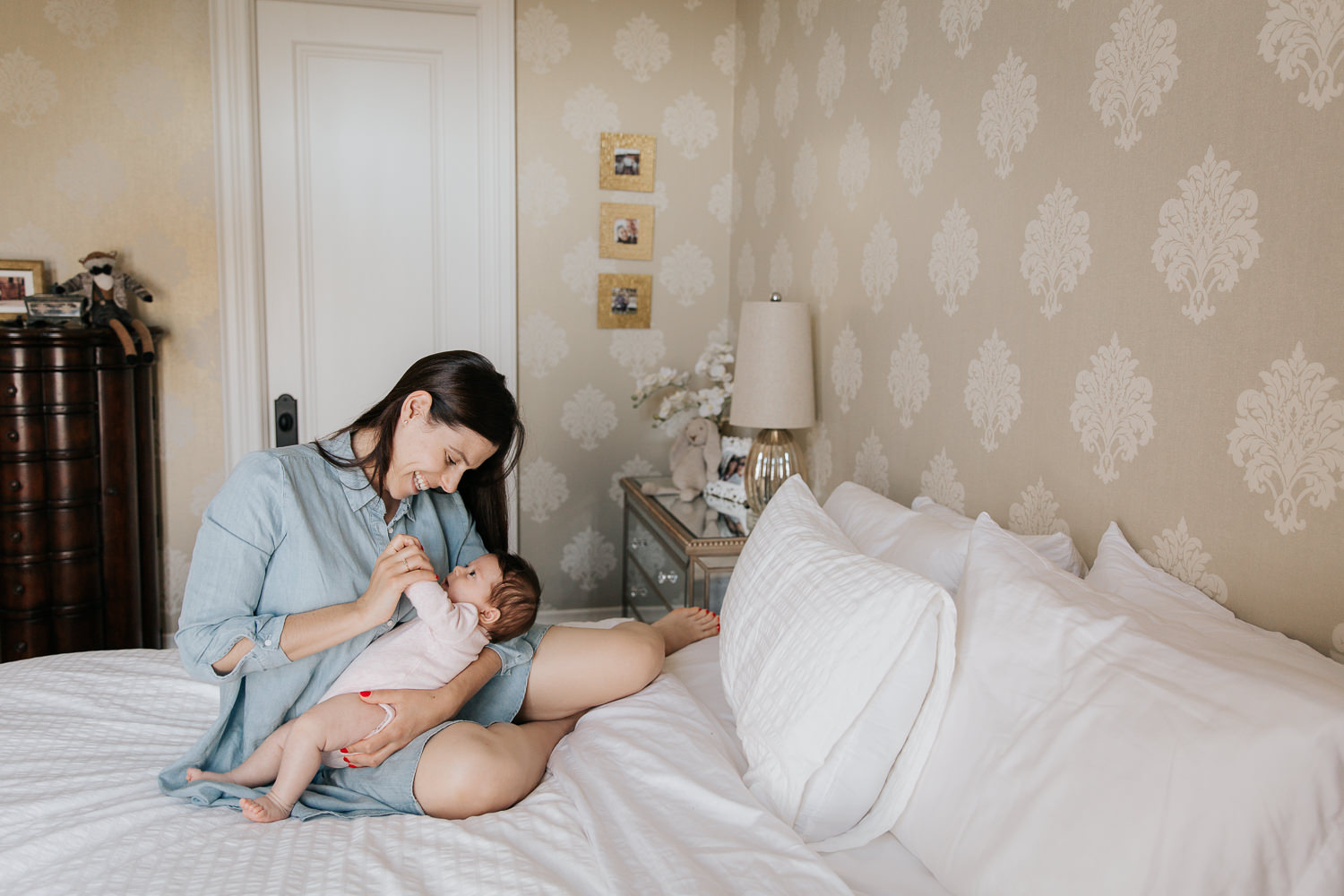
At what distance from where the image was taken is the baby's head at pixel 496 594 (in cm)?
162

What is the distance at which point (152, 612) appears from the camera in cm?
314

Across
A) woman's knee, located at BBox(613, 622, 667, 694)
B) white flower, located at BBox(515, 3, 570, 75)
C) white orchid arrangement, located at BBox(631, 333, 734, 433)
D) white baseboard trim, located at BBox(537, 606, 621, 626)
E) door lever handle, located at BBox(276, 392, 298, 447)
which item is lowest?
white baseboard trim, located at BBox(537, 606, 621, 626)

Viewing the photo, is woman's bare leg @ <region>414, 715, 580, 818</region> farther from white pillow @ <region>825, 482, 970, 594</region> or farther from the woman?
white pillow @ <region>825, 482, 970, 594</region>

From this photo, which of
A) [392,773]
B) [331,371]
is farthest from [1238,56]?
[331,371]

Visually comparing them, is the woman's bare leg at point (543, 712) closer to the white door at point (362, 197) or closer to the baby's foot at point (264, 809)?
the baby's foot at point (264, 809)

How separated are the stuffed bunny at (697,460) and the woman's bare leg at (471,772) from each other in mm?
1559

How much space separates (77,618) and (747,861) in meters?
2.67

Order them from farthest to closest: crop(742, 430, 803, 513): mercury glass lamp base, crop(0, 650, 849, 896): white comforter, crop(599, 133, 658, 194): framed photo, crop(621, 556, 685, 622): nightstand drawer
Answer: crop(599, 133, 658, 194): framed photo → crop(621, 556, 685, 622): nightstand drawer → crop(742, 430, 803, 513): mercury glass lamp base → crop(0, 650, 849, 896): white comforter

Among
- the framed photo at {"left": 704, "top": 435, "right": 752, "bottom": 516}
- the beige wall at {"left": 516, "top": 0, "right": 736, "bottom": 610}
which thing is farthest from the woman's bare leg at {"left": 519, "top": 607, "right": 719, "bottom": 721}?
the beige wall at {"left": 516, "top": 0, "right": 736, "bottom": 610}

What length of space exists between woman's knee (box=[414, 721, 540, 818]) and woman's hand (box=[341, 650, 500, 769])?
6 cm

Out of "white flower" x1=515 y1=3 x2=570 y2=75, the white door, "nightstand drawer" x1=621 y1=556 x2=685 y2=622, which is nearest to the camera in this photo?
"nightstand drawer" x1=621 y1=556 x2=685 y2=622

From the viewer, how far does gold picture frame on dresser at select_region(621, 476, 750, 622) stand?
7.40 feet

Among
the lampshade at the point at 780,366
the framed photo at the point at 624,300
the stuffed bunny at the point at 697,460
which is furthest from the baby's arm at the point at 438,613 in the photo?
the framed photo at the point at 624,300

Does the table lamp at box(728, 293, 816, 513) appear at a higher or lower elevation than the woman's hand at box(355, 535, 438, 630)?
higher
